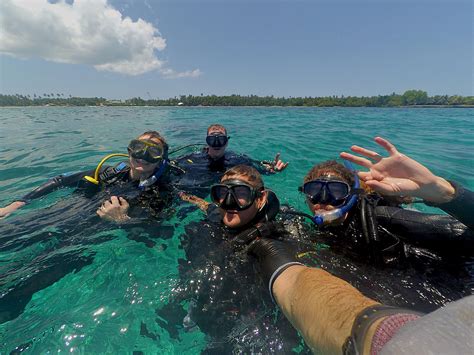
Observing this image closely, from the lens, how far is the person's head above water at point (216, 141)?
641cm

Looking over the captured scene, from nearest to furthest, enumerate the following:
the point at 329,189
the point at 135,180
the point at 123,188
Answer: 1. the point at 329,189
2. the point at 123,188
3. the point at 135,180

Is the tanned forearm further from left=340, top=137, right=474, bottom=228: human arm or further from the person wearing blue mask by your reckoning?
left=340, top=137, right=474, bottom=228: human arm

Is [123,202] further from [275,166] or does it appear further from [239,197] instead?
[275,166]

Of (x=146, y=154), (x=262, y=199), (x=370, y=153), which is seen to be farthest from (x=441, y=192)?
(x=146, y=154)

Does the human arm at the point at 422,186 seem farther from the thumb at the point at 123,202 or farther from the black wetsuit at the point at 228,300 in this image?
the thumb at the point at 123,202

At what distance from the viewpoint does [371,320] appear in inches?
34.8

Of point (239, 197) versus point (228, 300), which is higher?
point (239, 197)

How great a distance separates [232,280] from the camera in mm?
2387

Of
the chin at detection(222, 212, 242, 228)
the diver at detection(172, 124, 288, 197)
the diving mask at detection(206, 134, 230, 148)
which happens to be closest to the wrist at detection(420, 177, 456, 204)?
the chin at detection(222, 212, 242, 228)

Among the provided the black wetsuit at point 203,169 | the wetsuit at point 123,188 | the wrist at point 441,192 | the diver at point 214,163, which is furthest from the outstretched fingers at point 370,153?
the diver at point 214,163

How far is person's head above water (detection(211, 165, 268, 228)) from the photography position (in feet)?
8.70

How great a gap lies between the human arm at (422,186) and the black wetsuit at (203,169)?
146 inches

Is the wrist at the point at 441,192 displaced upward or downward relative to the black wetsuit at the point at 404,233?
upward

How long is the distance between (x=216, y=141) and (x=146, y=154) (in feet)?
8.30
